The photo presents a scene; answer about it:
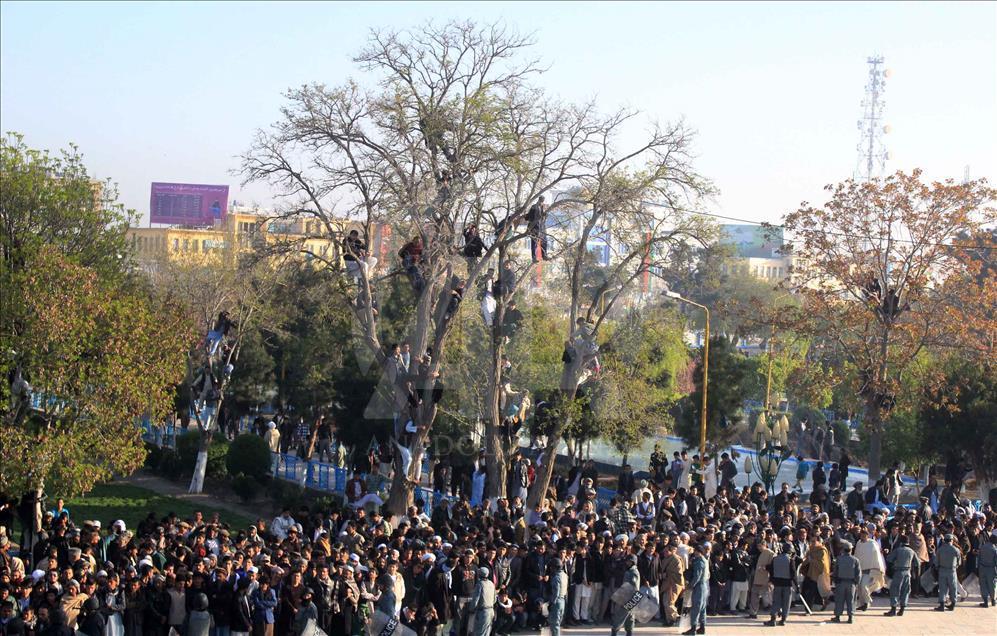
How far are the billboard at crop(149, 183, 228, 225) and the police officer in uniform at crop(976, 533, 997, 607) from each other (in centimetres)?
8849

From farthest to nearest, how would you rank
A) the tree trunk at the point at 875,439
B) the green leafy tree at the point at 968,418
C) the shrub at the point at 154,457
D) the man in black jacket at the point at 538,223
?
the shrub at the point at 154,457
the green leafy tree at the point at 968,418
the tree trunk at the point at 875,439
the man in black jacket at the point at 538,223

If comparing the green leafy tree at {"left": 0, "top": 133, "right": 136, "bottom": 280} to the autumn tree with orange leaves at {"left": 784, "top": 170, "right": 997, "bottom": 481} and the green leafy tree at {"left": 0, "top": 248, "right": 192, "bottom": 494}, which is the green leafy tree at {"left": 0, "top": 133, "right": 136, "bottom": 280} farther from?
the autumn tree with orange leaves at {"left": 784, "top": 170, "right": 997, "bottom": 481}

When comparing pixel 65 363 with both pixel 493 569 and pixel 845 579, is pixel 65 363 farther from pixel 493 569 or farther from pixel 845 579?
pixel 845 579

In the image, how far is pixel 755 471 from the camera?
36000 millimetres

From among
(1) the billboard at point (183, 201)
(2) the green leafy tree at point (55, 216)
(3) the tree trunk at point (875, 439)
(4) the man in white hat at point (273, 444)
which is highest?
(1) the billboard at point (183, 201)

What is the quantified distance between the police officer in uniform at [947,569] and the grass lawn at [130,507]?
49.1 feet

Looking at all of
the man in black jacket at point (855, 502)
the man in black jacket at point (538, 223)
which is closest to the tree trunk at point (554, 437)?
the man in black jacket at point (538, 223)

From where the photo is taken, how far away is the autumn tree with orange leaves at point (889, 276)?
2842 centimetres

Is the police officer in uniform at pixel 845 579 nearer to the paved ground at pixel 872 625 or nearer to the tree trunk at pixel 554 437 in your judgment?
the paved ground at pixel 872 625

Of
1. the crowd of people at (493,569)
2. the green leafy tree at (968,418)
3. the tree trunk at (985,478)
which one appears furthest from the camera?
the tree trunk at (985,478)

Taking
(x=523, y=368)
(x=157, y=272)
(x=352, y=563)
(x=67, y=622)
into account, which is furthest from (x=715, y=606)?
(x=157, y=272)

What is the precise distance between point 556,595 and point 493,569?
0.87 metres

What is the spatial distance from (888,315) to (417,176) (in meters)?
12.6

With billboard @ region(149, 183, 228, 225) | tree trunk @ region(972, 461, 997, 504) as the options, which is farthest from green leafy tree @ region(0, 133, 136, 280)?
billboard @ region(149, 183, 228, 225)
